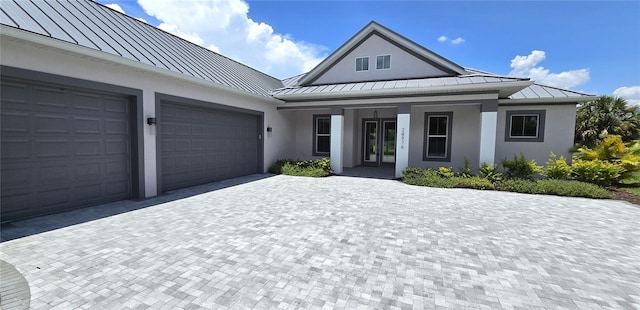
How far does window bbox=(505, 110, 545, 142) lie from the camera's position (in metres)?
10.4

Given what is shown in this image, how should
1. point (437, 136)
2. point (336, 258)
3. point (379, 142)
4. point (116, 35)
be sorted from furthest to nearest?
point (379, 142), point (437, 136), point (116, 35), point (336, 258)

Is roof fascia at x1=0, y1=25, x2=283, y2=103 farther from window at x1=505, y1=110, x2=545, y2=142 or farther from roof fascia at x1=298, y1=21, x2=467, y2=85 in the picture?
window at x1=505, y1=110, x2=545, y2=142

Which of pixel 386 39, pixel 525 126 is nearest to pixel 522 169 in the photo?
pixel 525 126

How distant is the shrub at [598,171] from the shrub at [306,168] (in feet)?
28.0

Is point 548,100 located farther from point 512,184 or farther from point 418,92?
point 418,92

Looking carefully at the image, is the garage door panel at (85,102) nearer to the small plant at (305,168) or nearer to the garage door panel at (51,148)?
the garage door panel at (51,148)

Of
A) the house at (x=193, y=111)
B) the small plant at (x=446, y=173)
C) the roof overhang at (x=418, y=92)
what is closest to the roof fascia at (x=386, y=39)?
the house at (x=193, y=111)

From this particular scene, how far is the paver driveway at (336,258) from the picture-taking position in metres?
2.61

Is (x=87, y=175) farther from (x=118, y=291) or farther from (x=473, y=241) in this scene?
(x=473, y=241)

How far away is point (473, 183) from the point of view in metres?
8.42

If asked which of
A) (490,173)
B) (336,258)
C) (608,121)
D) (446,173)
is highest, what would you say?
(608,121)

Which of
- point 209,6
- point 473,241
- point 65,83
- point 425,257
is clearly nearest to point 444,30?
point 209,6

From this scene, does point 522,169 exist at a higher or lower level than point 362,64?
lower

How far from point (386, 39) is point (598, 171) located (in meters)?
8.87
